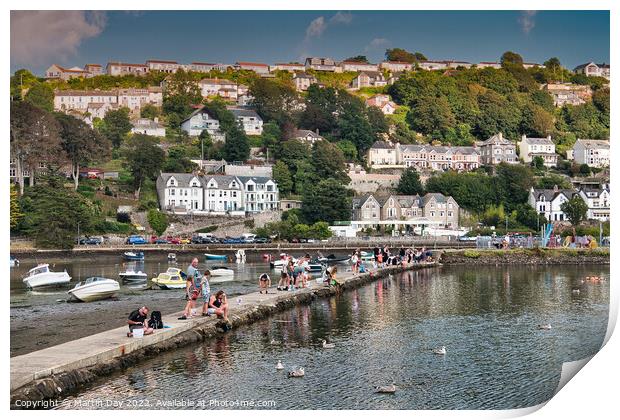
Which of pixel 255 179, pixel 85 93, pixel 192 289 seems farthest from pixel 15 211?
pixel 85 93

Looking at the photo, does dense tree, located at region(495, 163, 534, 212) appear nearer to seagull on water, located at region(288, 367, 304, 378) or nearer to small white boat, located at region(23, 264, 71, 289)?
small white boat, located at region(23, 264, 71, 289)

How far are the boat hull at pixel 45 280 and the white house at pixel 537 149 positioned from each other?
3496 centimetres

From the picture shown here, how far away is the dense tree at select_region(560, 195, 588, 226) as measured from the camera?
3606cm

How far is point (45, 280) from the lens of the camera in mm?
20547

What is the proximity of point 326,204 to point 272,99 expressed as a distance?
69.1 ft

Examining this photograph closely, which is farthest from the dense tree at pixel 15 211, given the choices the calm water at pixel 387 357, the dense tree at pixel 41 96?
the dense tree at pixel 41 96

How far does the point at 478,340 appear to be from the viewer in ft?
42.5

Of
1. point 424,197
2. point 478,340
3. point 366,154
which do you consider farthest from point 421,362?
point 366,154

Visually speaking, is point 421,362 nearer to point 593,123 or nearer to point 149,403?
point 149,403

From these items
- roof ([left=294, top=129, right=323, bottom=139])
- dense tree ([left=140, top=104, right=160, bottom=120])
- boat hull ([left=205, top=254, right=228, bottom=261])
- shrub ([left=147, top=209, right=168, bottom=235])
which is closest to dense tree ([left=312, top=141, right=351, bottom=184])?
roof ([left=294, top=129, right=323, bottom=139])

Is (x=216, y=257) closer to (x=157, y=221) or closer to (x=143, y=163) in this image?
(x=157, y=221)

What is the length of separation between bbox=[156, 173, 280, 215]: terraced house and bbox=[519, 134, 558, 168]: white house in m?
16.3

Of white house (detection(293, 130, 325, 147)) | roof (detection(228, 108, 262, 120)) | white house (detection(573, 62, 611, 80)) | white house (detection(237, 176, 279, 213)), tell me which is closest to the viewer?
white house (detection(573, 62, 611, 80))

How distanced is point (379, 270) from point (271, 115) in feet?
115
